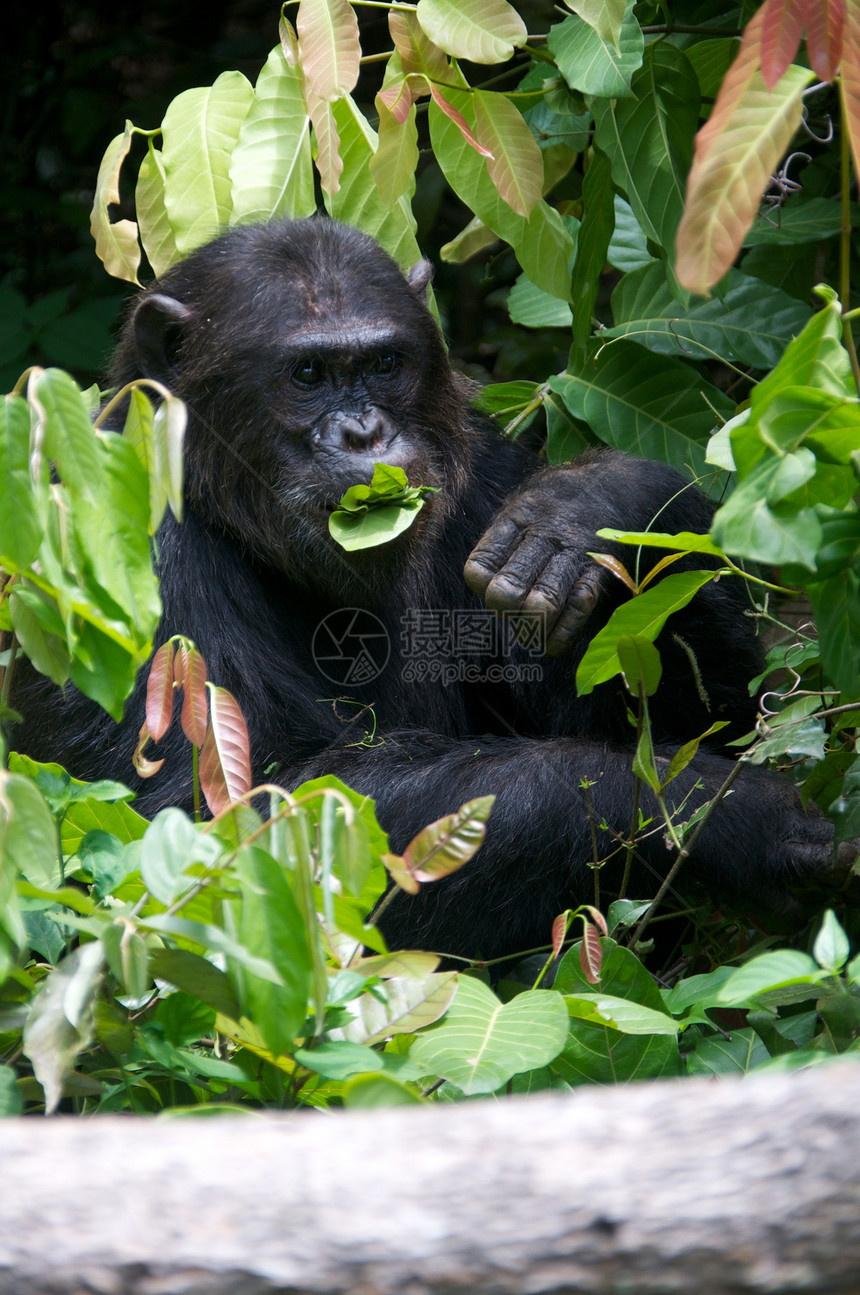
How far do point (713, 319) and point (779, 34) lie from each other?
189 centimetres

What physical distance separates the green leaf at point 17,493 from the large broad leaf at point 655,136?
169cm

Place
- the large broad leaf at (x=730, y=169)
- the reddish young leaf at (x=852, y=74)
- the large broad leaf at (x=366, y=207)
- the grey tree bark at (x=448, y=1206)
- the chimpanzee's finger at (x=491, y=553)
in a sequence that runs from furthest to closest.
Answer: the large broad leaf at (x=366, y=207)
the chimpanzee's finger at (x=491, y=553)
the reddish young leaf at (x=852, y=74)
the large broad leaf at (x=730, y=169)
the grey tree bark at (x=448, y=1206)

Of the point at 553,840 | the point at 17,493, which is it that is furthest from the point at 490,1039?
the point at 17,493

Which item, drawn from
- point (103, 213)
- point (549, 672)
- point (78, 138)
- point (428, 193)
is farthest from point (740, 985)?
point (78, 138)

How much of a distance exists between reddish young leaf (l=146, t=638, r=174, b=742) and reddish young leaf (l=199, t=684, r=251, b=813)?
70mm

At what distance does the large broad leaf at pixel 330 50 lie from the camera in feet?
8.75

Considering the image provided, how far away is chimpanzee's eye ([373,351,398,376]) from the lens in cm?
306

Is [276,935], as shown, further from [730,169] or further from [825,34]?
[825,34]

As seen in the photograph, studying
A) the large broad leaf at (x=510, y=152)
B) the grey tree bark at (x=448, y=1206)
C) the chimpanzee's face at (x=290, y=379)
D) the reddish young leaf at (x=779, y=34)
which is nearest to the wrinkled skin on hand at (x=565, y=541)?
the chimpanzee's face at (x=290, y=379)

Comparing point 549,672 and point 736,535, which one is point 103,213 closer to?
point 549,672

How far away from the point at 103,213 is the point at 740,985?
2530mm

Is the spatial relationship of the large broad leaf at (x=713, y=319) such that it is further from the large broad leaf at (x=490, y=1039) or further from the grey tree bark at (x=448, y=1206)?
the grey tree bark at (x=448, y=1206)

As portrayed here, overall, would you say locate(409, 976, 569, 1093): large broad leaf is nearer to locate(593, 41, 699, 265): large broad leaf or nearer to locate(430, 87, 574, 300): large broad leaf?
locate(593, 41, 699, 265): large broad leaf

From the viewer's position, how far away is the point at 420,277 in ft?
11.1
